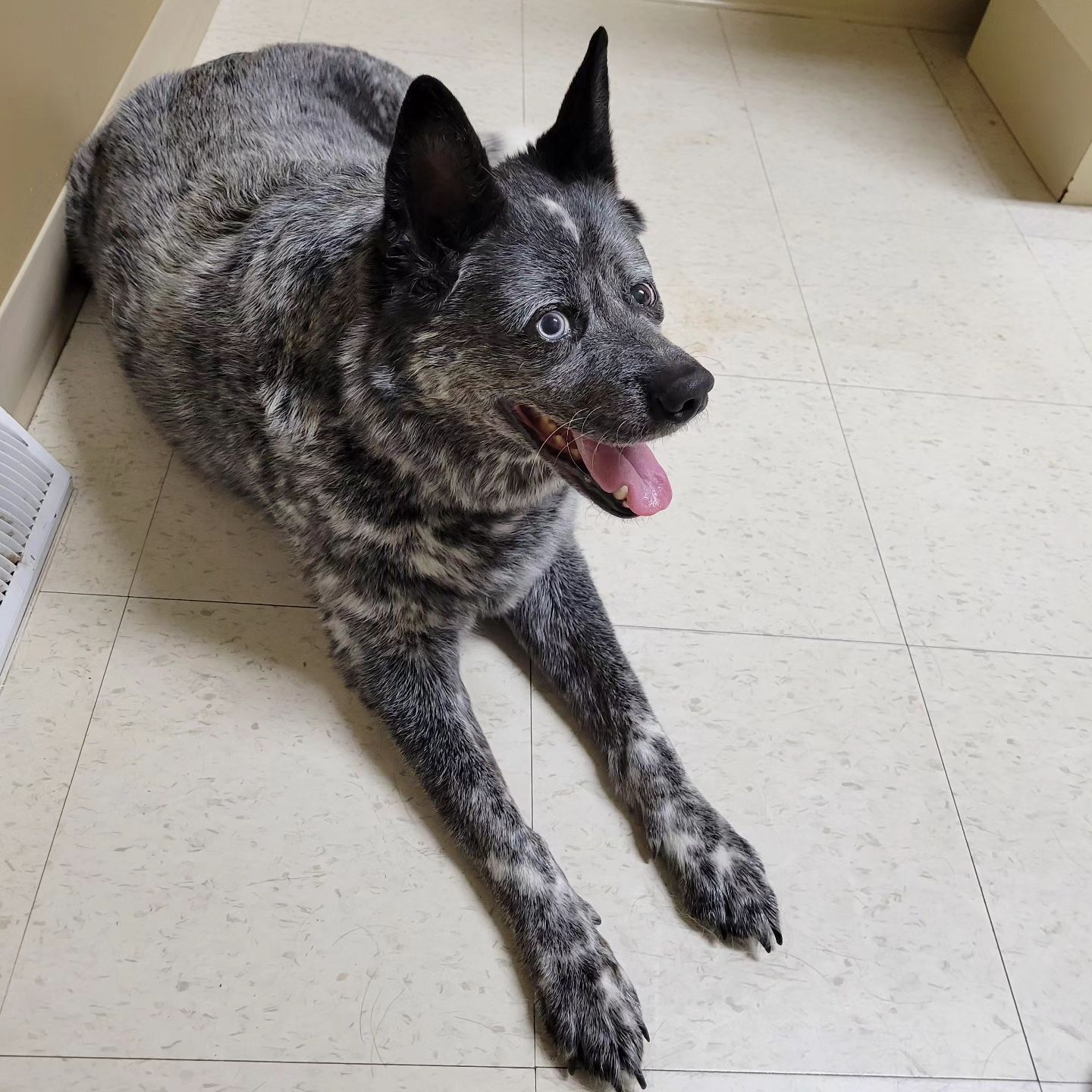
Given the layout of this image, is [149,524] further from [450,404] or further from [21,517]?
[450,404]

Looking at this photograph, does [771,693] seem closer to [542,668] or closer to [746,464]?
[542,668]

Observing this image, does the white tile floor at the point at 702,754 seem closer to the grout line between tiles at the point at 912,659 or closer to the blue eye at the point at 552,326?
the grout line between tiles at the point at 912,659

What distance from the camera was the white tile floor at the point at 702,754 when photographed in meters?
1.40

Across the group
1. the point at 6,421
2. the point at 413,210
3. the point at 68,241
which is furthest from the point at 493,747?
the point at 68,241

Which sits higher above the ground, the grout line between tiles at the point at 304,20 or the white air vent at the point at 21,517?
the grout line between tiles at the point at 304,20

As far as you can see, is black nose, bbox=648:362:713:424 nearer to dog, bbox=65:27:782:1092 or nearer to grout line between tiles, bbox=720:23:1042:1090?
dog, bbox=65:27:782:1092

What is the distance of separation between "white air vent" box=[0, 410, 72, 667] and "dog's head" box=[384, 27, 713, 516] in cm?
94

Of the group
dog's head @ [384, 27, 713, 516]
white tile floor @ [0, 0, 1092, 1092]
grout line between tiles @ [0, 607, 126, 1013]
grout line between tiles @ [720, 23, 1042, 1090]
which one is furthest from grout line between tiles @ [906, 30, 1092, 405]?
grout line between tiles @ [0, 607, 126, 1013]

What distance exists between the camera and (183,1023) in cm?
136

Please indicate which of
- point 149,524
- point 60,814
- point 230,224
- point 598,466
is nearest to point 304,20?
point 230,224

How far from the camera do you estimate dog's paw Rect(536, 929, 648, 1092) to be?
4.38ft

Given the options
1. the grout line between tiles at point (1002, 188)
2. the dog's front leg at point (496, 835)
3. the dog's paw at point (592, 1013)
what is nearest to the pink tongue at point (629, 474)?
the dog's front leg at point (496, 835)

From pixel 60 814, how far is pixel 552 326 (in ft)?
3.76

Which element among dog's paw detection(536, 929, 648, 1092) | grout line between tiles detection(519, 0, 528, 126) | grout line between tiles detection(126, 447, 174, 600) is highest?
grout line between tiles detection(519, 0, 528, 126)
